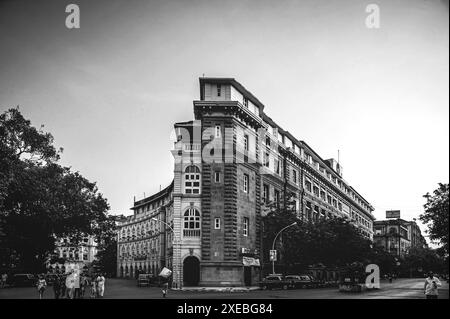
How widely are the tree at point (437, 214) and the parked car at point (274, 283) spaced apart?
13666mm

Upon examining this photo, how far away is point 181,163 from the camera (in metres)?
48.8

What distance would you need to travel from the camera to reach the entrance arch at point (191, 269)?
1896 inches

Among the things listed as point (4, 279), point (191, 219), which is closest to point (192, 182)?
point (191, 219)

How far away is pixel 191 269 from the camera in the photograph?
48.3 m

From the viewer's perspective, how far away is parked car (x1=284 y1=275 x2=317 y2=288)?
4844 cm

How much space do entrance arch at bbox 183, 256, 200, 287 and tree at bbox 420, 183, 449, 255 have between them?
766 inches

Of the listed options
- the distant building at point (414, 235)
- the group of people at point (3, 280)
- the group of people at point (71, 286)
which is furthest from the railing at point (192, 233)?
the distant building at point (414, 235)

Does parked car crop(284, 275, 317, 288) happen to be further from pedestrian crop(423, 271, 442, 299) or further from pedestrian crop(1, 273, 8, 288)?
Result: pedestrian crop(423, 271, 442, 299)

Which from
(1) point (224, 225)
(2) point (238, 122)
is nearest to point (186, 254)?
A: (1) point (224, 225)


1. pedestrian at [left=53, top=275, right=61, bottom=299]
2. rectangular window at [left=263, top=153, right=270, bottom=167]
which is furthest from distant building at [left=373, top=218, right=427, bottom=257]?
pedestrian at [left=53, top=275, right=61, bottom=299]

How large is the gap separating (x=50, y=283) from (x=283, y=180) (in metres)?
28.5

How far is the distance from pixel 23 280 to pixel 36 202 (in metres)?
9.21

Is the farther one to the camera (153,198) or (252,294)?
(153,198)

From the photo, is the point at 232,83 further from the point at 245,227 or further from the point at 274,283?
the point at 274,283
